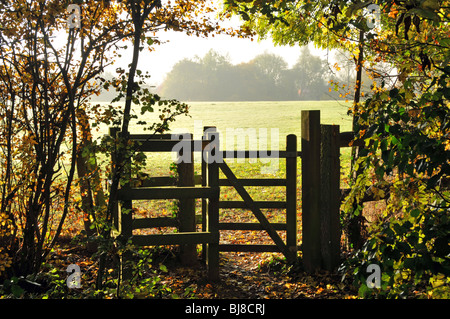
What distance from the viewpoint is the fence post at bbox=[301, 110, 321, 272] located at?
5.95 metres

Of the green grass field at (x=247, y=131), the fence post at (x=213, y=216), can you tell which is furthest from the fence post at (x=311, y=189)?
the fence post at (x=213, y=216)

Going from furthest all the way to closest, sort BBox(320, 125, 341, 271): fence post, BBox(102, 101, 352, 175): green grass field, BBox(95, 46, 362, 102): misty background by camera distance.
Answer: BBox(95, 46, 362, 102): misty background, BBox(102, 101, 352, 175): green grass field, BBox(320, 125, 341, 271): fence post

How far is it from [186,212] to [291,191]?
1.47 meters

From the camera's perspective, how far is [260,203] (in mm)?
6461

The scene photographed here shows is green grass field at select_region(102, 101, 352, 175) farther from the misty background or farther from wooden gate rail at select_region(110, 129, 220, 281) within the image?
the misty background

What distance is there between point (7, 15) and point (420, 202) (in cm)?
415

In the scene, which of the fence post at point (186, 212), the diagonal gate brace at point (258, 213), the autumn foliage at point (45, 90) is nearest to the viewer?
the autumn foliage at point (45, 90)

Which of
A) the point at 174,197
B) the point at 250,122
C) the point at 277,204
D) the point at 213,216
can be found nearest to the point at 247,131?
the point at 250,122

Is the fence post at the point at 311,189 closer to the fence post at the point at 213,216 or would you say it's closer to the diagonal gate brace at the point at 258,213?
the diagonal gate brace at the point at 258,213

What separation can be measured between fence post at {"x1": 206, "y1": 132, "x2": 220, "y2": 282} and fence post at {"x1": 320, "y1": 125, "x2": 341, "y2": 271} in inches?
55.5

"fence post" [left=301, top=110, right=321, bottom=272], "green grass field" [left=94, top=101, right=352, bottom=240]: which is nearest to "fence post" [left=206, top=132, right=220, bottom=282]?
"green grass field" [left=94, top=101, right=352, bottom=240]

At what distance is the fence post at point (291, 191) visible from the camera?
614cm

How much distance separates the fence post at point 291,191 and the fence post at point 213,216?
1.04 m
